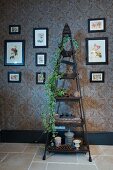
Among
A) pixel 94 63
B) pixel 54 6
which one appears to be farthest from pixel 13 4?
pixel 94 63

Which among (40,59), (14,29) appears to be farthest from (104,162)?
(14,29)

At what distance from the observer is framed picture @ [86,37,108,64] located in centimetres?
340

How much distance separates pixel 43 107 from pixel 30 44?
1.08 meters

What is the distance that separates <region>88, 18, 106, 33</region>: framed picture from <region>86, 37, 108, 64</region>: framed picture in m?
0.15

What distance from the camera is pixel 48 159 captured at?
2.83 metres

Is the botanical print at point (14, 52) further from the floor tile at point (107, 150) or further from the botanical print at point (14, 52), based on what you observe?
the floor tile at point (107, 150)

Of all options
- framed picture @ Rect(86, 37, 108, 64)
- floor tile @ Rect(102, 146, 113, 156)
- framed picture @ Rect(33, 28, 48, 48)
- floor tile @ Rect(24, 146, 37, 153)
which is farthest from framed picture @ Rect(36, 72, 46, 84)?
floor tile @ Rect(102, 146, 113, 156)

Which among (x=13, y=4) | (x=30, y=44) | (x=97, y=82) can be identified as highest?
(x=13, y=4)

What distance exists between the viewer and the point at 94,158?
287 centimetres

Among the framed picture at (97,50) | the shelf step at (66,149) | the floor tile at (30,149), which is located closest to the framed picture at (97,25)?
the framed picture at (97,50)

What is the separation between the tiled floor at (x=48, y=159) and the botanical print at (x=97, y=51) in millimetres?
1418

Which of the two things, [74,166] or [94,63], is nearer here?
[74,166]

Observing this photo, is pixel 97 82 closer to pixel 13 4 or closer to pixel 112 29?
pixel 112 29

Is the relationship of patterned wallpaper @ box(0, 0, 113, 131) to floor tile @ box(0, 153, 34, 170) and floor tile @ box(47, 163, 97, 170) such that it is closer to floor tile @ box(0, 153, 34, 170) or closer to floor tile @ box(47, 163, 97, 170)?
floor tile @ box(0, 153, 34, 170)
